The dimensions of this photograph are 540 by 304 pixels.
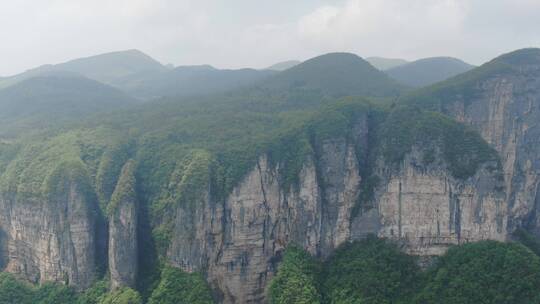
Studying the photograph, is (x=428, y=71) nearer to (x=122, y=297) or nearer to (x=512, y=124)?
(x=512, y=124)

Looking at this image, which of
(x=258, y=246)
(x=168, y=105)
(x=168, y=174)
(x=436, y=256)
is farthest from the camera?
(x=168, y=105)

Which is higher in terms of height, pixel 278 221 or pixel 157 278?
pixel 278 221

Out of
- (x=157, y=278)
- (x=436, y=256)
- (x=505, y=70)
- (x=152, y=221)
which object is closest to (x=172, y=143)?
(x=152, y=221)

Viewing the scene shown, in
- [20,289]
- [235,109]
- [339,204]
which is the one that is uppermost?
[235,109]

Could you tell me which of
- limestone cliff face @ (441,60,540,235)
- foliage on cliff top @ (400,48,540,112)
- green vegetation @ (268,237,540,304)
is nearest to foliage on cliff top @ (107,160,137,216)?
green vegetation @ (268,237,540,304)

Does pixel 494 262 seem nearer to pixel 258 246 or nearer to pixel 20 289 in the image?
pixel 258 246

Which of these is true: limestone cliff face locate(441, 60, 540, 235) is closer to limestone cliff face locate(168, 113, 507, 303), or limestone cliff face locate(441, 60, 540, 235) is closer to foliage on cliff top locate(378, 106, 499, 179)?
foliage on cliff top locate(378, 106, 499, 179)

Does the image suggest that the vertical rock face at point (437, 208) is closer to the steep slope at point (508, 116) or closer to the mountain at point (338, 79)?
the steep slope at point (508, 116)
